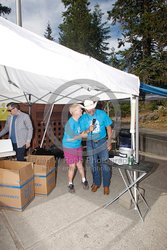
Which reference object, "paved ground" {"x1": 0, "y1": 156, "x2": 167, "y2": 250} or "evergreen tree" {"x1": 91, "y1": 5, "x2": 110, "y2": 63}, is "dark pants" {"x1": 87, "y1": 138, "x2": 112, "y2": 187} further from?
"evergreen tree" {"x1": 91, "y1": 5, "x2": 110, "y2": 63}

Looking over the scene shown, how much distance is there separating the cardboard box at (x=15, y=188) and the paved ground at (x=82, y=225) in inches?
4.8

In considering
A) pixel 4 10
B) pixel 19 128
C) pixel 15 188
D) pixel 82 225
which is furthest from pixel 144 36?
pixel 82 225

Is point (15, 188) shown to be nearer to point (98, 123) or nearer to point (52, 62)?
point (98, 123)

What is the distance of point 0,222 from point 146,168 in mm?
2121

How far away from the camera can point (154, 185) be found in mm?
3936

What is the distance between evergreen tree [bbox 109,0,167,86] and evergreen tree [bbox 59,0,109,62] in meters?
10.2

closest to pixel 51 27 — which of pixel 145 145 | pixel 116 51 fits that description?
pixel 116 51

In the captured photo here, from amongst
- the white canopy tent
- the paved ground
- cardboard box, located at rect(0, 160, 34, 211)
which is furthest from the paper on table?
cardboard box, located at rect(0, 160, 34, 211)

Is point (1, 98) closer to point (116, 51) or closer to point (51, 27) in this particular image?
point (116, 51)

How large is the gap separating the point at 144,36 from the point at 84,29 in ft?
42.2

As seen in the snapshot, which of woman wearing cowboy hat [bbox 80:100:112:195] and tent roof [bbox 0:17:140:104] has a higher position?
tent roof [bbox 0:17:140:104]

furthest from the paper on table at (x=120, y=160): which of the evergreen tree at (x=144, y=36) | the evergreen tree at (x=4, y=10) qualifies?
the evergreen tree at (x=4, y=10)

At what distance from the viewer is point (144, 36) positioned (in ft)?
48.8

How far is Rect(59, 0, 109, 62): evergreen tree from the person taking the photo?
→ 24.5 m
